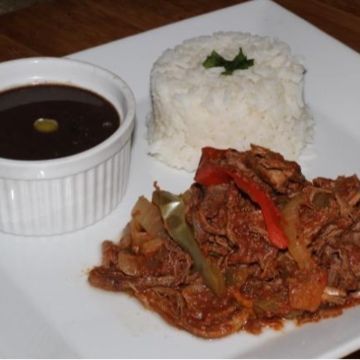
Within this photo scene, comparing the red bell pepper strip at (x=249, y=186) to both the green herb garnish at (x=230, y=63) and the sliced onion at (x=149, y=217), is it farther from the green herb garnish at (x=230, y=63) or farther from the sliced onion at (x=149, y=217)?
the green herb garnish at (x=230, y=63)

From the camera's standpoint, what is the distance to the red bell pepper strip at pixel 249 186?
3125 millimetres

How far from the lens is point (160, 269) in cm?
326

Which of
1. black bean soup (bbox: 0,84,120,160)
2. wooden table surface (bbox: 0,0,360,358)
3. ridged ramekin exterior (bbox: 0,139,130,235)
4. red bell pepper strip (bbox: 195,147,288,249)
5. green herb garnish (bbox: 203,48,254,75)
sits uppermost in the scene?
red bell pepper strip (bbox: 195,147,288,249)

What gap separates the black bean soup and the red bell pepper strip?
427 millimetres

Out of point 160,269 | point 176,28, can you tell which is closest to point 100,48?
point 176,28

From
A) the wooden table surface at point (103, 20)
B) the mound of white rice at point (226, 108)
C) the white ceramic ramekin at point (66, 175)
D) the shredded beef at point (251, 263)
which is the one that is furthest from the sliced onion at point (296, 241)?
the wooden table surface at point (103, 20)

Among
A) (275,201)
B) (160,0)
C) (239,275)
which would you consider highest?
(275,201)

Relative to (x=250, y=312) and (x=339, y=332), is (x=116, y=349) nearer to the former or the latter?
(x=250, y=312)

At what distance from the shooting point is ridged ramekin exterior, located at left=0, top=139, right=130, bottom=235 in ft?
11.0

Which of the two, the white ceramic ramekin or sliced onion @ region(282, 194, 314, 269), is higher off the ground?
sliced onion @ region(282, 194, 314, 269)

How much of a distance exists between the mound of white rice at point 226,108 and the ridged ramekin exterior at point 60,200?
0.43 m

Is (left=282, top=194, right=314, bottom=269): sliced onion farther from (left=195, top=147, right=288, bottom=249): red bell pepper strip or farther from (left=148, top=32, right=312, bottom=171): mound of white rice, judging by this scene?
(left=148, top=32, right=312, bottom=171): mound of white rice

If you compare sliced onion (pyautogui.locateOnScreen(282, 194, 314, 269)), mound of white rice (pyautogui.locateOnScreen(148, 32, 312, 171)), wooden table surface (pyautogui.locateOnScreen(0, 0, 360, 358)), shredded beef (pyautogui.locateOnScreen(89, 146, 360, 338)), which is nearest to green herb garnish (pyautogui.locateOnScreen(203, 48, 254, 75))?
mound of white rice (pyautogui.locateOnScreen(148, 32, 312, 171))

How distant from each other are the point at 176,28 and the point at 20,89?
116cm
